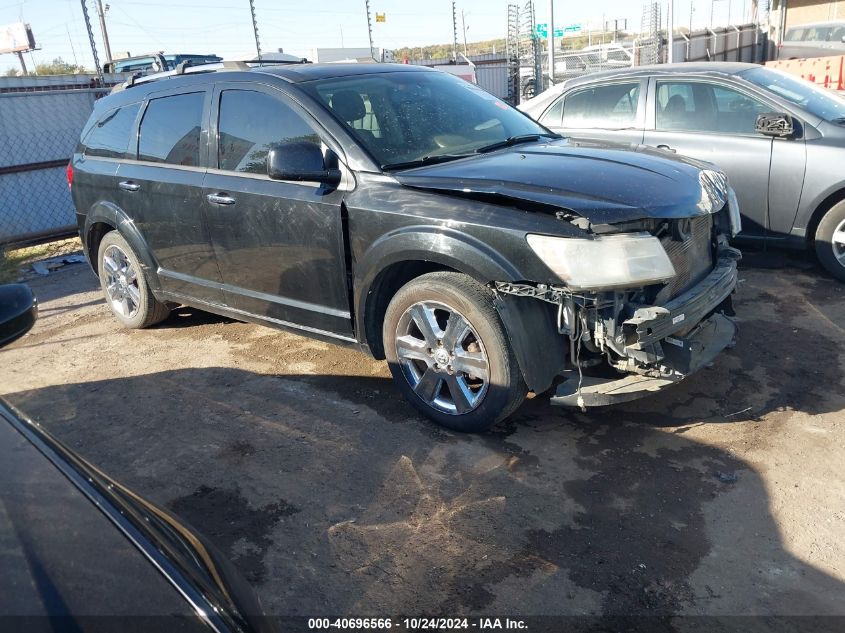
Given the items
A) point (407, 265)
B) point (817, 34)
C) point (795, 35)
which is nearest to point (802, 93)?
point (407, 265)

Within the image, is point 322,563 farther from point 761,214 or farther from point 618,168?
point 761,214

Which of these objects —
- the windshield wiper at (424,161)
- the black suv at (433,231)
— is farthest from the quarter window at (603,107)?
the windshield wiper at (424,161)

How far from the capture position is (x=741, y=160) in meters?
6.08

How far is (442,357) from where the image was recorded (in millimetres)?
3805

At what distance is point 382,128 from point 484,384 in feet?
5.36

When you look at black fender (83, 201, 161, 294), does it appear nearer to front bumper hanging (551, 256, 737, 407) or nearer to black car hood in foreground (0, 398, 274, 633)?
front bumper hanging (551, 256, 737, 407)

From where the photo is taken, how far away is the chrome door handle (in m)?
4.54

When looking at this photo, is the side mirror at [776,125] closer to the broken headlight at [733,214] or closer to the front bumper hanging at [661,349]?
the broken headlight at [733,214]

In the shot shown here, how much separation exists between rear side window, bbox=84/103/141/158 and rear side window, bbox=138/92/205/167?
22 centimetres

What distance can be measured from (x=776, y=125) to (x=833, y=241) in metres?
1.04

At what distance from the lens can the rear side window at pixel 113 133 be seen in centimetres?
549

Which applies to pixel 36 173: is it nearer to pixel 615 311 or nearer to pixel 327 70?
pixel 327 70

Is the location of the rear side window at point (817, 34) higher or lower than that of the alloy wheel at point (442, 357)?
higher

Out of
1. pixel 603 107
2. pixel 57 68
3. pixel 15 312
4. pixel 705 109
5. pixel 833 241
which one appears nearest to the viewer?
pixel 15 312
